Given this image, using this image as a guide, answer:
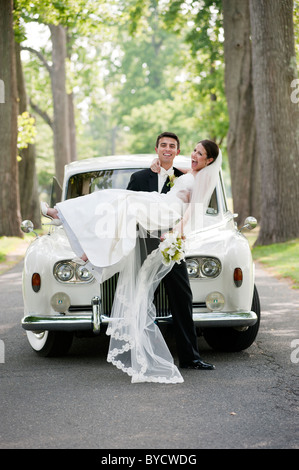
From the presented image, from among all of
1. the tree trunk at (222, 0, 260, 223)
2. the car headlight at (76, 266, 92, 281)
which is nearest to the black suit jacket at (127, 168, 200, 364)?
the car headlight at (76, 266, 92, 281)

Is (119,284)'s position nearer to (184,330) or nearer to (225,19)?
(184,330)

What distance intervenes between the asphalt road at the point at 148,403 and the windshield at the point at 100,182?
60.0 inches

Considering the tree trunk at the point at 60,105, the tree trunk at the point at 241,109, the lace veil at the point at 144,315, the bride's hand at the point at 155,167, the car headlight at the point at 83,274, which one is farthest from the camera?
the tree trunk at the point at 60,105

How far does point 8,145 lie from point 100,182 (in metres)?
14.6

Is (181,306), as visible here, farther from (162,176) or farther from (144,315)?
(162,176)

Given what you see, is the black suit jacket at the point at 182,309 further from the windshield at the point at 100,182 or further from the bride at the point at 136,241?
the windshield at the point at 100,182

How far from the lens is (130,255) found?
19.5ft

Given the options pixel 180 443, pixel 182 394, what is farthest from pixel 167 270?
pixel 180 443

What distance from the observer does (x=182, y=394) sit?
519 cm

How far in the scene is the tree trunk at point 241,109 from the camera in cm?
2342

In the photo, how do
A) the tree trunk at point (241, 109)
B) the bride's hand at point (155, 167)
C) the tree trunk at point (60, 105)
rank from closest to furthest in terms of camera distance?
1. the bride's hand at point (155, 167)
2. the tree trunk at point (241, 109)
3. the tree trunk at point (60, 105)

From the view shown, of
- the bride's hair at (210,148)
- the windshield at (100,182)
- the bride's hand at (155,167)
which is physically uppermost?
the bride's hair at (210,148)

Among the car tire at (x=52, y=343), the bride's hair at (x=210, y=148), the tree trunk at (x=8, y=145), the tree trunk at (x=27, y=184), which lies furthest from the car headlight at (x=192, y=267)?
the tree trunk at (x=27, y=184)
